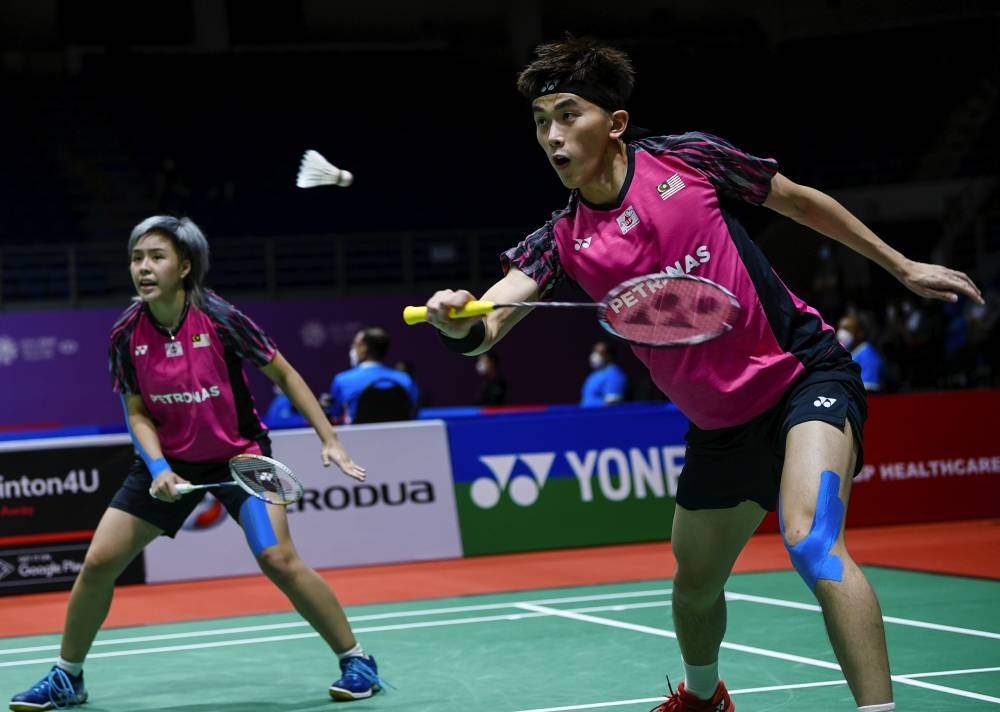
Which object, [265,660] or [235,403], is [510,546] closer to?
[265,660]

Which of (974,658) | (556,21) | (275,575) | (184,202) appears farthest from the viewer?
(556,21)

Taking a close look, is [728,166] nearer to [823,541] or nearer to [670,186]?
[670,186]

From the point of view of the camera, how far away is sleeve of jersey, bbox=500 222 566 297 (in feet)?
12.5

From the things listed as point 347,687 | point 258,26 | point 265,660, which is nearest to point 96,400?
point 258,26

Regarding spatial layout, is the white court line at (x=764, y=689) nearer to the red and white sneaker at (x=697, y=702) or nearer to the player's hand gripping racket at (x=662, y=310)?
the red and white sneaker at (x=697, y=702)

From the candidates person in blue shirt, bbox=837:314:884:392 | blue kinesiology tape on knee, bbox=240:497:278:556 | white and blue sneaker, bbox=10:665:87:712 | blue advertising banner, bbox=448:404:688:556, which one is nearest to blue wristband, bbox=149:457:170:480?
blue kinesiology tape on knee, bbox=240:497:278:556

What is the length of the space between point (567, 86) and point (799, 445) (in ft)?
3.63

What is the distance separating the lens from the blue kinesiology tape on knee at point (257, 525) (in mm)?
5133

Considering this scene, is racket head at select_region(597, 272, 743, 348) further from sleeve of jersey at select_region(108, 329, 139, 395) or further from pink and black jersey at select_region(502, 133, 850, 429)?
sleeve of jersey at select_region(108, 329, 139, 395)

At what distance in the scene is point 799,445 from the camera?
11.3 feet

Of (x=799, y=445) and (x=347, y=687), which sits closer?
(x=799, y=445)

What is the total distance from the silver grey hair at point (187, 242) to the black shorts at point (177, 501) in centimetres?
65

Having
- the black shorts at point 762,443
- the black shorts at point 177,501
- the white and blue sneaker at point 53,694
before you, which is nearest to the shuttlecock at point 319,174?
the black shorts at point 177,501

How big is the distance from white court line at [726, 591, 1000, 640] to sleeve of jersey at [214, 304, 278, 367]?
2608 mm
